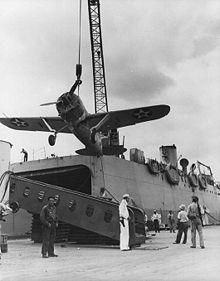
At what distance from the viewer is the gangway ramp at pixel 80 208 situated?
10094 mm

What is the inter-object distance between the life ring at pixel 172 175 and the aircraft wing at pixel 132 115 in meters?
6.64

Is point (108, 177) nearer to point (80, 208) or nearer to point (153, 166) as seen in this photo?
point (153, 166)

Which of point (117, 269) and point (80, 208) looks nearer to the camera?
point (117, 269)

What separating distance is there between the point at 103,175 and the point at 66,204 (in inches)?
196

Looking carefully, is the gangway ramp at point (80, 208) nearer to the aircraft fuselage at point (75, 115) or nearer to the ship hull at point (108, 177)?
the aircraft fuselage at point (75, 115)

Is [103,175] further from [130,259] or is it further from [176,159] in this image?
[176,159]

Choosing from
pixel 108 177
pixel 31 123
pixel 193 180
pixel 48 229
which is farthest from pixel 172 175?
pixel 48 229

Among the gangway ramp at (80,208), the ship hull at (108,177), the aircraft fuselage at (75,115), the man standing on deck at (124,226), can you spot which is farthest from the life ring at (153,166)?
the man standing on deck at (124,226)

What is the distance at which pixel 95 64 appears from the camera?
33.8 meters

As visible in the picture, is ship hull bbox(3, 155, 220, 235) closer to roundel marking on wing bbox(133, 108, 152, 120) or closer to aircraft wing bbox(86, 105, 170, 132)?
aircraft wing bbox(86, 105, 170, 132)

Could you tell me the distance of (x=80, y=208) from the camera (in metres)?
10.6

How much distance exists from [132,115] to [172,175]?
7.99 meters

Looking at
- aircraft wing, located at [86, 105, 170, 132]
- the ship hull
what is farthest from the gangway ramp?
aircraft wing, located at [86, 105, 170, 132]

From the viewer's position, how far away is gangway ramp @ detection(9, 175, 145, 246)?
10.1 meters
